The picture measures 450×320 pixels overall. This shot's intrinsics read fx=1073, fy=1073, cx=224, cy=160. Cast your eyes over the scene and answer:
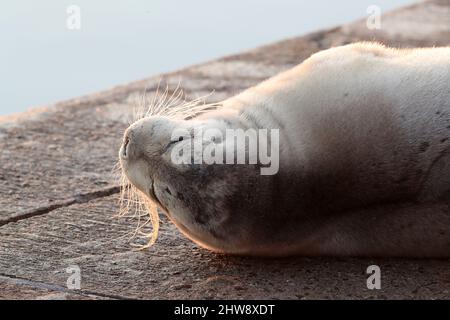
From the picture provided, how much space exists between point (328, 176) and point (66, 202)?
1.50 meters

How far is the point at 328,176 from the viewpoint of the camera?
149 inches

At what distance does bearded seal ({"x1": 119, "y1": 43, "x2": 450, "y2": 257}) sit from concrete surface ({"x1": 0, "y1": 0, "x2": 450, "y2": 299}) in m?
0.11

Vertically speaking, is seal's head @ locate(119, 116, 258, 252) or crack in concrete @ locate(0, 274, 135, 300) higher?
seal's head @ locate(119, 116, 258, 252)

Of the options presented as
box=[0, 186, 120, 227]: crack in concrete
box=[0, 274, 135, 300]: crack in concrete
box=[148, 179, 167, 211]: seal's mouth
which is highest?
box=[0, 186, 120, 227]: crack in concrete

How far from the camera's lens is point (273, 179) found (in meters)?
3.72

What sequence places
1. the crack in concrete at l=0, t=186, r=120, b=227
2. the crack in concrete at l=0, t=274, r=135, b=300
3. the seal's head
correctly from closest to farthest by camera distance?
the seal's head, the crack in concrete at l=0, t=274, r=135, b=300, the crack in concrete at l=0, t=186, r=120, b=227

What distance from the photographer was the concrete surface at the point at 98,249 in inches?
150

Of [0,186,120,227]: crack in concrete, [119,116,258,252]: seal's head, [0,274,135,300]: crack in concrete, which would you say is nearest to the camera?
[119,116,258,252]: seal's head

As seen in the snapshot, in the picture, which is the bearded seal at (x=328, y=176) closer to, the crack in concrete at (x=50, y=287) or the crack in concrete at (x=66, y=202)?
the crack in concrete at (x=50, y=287)

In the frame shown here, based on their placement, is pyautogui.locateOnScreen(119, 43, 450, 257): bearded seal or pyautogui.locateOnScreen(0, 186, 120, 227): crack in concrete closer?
pyautogui.locateOnScreen(119, 43, 450, 257): bearded seal

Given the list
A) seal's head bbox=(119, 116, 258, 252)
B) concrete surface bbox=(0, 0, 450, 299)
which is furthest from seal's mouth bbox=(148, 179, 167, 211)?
concrete surface bbox=(0, 0, 450, 299)

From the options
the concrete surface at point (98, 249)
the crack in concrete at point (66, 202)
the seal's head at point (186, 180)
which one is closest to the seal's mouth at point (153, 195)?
the seal's head at point (186, 180)

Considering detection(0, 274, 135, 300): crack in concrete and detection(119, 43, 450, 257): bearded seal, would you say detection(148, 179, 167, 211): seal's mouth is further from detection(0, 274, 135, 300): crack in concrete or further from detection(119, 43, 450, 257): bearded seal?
detection(0, 274, 135, 300): crack in concrete

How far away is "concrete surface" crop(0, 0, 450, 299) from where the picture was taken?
381cm
